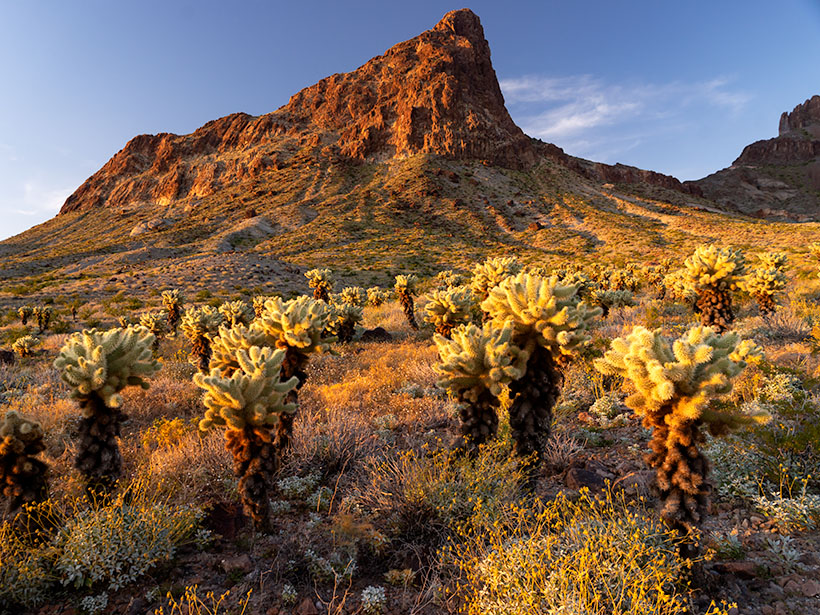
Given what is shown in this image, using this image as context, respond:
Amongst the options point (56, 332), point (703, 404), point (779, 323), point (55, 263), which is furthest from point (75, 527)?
point (55, 263)

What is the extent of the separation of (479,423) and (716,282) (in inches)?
375

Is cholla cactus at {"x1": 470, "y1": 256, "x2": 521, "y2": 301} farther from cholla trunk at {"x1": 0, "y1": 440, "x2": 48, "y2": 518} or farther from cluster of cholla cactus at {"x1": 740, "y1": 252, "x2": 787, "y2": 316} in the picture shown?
cholla trunk at {"x1": 0, "y1": 440, "x2": 48, "y2": 518}

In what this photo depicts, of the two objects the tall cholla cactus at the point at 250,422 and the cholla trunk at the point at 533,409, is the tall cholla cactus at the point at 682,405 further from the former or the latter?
the tall cholla cactus at the point at 250,422

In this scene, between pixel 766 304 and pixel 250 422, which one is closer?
pixel 250 422

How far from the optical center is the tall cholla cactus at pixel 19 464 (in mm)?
3826

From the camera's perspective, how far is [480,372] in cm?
463

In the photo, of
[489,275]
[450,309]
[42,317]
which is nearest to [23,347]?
[42,317]

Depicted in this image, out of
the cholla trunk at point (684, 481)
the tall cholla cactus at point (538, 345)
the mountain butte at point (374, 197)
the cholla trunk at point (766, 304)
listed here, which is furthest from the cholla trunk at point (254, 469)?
the mountain butte at point (374, 197)

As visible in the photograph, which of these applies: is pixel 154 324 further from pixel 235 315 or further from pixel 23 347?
pixel 23 347

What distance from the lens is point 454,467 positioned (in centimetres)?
462

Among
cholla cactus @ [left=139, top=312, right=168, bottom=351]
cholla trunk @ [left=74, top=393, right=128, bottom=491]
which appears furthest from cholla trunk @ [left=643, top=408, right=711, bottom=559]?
cholla cactus @ [left=139, top=312, right=168, bottom=351]

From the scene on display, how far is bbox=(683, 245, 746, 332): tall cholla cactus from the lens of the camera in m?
10.0

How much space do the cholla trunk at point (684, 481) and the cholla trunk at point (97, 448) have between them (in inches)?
229

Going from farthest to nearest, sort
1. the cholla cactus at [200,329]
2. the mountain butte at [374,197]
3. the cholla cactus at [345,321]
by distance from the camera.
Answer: the mountain butte at [374,197]
the cholla cactus at [345,321]
the cholla cactus at [200,329]
